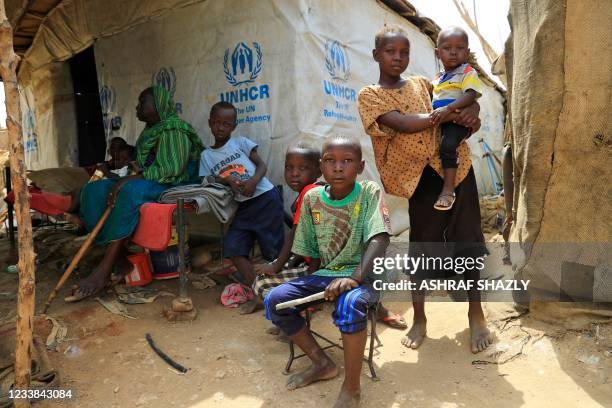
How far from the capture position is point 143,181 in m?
3.30

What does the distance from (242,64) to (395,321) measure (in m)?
2.63

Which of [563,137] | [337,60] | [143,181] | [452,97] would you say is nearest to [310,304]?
[452,97]

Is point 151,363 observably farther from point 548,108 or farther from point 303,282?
point 548,108

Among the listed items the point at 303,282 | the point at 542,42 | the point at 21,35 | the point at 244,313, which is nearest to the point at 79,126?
the point at 21,35

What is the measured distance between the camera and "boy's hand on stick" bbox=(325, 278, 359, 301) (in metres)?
1.89

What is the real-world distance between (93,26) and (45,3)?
2.07 feet

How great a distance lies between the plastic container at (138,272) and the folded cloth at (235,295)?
2.14 feet

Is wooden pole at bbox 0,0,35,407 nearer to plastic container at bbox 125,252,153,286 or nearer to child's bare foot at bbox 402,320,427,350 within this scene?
plastic container at bbox 125,252,153,286

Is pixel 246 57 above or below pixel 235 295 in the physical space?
above

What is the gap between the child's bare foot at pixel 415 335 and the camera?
8.25ft

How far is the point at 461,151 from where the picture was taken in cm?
239

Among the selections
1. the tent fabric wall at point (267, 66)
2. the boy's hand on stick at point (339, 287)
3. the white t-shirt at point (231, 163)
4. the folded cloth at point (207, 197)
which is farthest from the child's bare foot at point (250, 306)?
the boy's hand on stick at point (339, 287)

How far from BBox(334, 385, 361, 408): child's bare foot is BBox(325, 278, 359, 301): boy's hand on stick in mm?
431

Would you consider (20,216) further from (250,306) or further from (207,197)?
(250,306)
